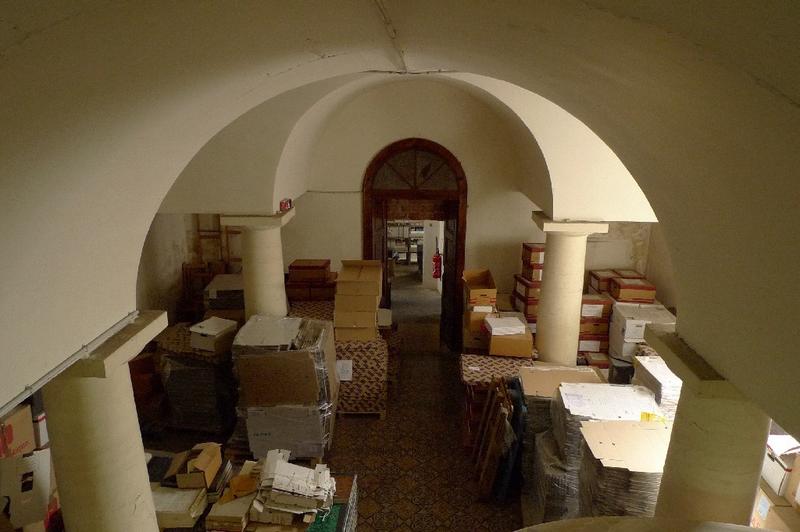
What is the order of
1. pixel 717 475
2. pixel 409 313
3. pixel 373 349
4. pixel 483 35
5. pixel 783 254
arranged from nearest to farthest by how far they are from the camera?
1. pixel 783 254
2. pixel 483 35
3. pixel 717 475
4. pixel 373 349
5. pixel 409 313

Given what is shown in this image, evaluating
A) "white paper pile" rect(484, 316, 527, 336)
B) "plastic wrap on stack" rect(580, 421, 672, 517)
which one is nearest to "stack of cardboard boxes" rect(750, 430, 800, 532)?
"plastic wrap on stack" rect(580, 421, 672, 517)

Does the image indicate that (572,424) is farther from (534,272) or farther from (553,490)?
(534,272)

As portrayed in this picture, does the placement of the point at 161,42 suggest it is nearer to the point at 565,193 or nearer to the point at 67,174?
the point at 67,174

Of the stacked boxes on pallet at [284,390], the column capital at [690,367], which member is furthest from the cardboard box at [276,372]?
the column capital at [690,367]

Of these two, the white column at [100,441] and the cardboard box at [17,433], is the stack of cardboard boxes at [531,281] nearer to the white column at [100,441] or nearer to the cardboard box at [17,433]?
the white column at [100,441]

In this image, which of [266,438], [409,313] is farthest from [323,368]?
[409,313]

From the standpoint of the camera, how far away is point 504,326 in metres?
6.39

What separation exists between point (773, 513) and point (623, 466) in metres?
0.90

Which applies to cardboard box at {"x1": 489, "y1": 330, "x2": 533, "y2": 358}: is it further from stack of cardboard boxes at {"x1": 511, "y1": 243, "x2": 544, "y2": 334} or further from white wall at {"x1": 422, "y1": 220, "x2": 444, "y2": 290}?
white wall at {"x1": 422, "y1": 220, "x2": 444, "y2": 290}

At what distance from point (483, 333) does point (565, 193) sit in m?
2.19

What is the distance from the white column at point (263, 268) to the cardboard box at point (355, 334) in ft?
2.49

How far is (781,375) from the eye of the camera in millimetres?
1390

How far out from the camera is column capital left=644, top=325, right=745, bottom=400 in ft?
6.31

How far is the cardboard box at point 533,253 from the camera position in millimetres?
7363
